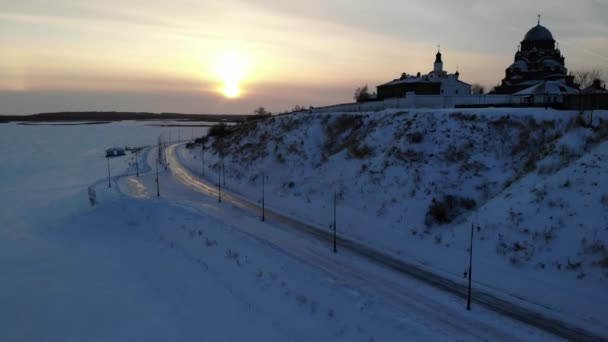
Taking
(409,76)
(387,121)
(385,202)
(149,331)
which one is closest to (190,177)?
(387,121)

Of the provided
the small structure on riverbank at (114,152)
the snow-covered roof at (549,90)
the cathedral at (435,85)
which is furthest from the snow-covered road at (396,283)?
the small structure on riverbank at (114,152)

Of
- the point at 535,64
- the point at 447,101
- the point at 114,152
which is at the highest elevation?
the point at 535,64

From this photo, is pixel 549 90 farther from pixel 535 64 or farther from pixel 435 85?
pixel 535 64

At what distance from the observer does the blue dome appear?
2776 inches

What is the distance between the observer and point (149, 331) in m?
16.8

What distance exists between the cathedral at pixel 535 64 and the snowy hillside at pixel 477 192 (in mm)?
36940

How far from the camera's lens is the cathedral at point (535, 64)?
66875mm

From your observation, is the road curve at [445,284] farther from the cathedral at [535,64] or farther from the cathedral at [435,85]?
the cathedral at [535,64]

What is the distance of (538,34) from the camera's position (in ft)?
232

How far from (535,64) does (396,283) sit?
66903mm

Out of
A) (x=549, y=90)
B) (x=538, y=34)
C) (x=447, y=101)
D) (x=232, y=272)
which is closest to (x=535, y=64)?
(x=538, y=34)

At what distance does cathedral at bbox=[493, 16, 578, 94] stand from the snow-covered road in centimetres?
5664

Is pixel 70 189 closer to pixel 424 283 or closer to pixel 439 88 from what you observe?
pixel 424 283

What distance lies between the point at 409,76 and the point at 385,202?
5117cm
